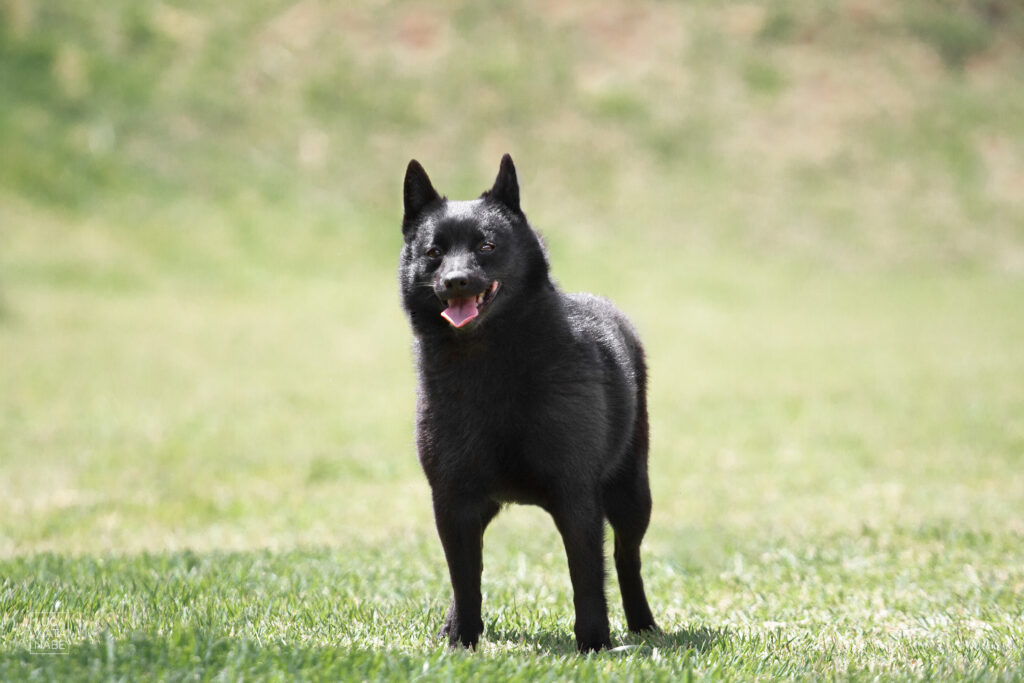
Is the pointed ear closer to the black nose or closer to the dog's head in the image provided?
the dog's head

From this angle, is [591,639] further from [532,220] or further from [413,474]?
[532,220]

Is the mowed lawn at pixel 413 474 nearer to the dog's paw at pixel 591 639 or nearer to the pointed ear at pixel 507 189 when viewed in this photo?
the dog's paw at pixel 591 639

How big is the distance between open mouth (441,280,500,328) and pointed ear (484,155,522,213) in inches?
19.0

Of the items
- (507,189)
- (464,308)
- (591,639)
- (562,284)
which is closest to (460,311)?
(464,308)

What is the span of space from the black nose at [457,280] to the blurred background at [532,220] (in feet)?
13.9

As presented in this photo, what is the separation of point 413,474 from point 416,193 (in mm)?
7797

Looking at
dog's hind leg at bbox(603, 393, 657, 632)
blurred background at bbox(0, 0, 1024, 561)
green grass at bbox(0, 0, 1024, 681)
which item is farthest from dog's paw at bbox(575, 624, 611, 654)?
blurred background at bbox(0, 0, 1024, 561)

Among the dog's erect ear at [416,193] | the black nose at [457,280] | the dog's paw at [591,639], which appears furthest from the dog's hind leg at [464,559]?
the dog's erect ear at [416,193]

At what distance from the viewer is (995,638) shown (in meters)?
5.14

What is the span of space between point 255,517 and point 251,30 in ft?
83.5

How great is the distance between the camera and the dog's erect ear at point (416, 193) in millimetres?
5000

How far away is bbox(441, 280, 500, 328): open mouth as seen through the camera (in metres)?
4.54

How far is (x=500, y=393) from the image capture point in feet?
15.3

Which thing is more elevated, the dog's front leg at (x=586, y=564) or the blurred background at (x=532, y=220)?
the blurred background at (x=532, y=220)
